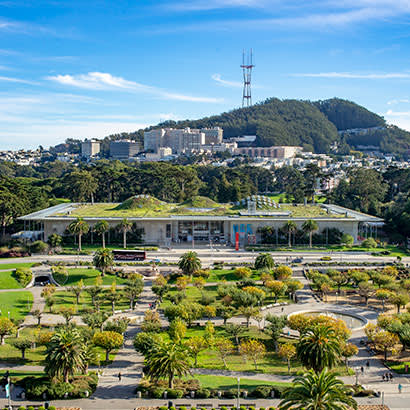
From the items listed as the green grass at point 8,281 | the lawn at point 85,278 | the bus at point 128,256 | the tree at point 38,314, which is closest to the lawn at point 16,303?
the tree at point 38,314

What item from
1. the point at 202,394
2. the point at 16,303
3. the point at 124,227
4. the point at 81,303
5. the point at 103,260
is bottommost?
the point at 202,394

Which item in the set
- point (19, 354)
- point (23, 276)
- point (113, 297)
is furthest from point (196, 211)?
point (19, 354)

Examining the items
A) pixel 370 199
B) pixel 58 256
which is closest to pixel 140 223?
pixel 58 256

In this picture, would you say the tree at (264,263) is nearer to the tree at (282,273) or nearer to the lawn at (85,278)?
the tree at (282,273)

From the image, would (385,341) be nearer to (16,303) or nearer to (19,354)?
(19,354)

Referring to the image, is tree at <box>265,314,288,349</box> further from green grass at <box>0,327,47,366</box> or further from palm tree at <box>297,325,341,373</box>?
green grass at <box>0,327,47,366</box>

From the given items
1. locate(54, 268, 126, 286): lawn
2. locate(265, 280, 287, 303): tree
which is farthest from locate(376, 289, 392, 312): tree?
locate(54, 268, 126, 286): lawn

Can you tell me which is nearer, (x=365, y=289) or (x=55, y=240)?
(x=365, y=289)
